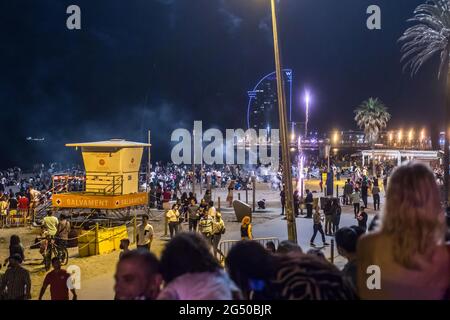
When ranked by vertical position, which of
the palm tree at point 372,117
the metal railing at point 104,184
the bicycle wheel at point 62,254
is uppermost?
the palm tree at point 372,117

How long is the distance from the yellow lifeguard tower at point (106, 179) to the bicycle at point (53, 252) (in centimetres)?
536

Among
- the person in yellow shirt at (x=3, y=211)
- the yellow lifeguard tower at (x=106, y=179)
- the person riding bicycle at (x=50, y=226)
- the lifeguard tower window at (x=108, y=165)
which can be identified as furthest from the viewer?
the person in yellow shirt at (x=3, y=211)

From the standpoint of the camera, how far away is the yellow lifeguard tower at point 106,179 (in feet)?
64.6

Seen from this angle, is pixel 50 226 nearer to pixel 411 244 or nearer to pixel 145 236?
pixel 145 236

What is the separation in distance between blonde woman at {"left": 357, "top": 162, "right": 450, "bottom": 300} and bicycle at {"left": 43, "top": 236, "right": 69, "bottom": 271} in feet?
40.9

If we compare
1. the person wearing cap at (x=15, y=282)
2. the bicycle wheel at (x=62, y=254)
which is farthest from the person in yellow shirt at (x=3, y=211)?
the person wearing cap at (x=15, y=282)

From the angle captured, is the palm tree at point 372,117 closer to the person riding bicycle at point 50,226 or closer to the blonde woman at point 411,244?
the person riding bicycle at point 50,226

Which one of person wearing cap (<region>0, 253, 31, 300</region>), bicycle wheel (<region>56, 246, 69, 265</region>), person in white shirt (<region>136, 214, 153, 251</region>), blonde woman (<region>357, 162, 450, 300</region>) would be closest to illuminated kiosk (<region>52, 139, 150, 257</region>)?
bicycle wheel (<region>56, 246, 69, 265</region>)

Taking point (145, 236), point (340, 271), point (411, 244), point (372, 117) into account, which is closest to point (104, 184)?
point (145, 236)

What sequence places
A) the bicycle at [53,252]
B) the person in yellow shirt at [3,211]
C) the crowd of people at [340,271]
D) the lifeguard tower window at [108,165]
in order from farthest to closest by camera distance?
the person in yellow shirt at [3,211]
the lifeguard tower window at [108,165]
the bicycle at [53,252]
the crowd of people at [340,271]

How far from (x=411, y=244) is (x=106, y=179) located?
18.7 m

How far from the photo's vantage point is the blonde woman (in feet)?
8.38

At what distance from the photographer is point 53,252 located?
14.0 metres
